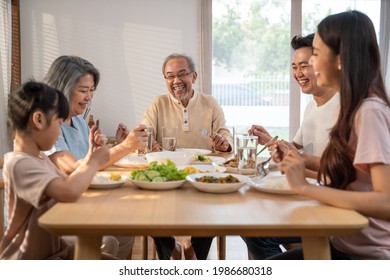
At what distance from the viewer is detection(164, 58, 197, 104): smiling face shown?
332 centimetres

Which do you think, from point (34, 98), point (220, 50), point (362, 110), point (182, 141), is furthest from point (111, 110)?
point (362, 110)

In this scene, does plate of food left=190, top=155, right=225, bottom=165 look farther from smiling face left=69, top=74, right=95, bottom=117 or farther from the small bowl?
smiling face left=69, top=74, right=95, bottom=117

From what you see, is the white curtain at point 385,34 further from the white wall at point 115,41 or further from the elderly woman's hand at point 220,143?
the elderly woman's hand at point 220,143

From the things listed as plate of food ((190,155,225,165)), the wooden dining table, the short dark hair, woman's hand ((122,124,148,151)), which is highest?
the short dark hair

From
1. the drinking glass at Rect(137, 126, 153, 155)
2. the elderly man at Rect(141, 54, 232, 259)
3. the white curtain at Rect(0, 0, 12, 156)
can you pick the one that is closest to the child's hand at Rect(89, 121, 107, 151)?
the drinking glass at Rect(137, 126, 153, 155)

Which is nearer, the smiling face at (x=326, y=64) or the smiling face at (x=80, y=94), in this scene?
the smiling face at (x=326, y=64)

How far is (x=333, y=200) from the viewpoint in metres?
1.33

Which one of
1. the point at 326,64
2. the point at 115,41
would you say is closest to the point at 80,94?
the point at 326,64

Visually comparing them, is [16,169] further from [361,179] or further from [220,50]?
[220,50]

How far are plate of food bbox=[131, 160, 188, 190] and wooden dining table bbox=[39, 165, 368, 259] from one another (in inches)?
3.4

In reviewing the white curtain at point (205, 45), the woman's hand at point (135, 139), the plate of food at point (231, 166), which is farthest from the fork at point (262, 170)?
the white curtain at point (205, 45)

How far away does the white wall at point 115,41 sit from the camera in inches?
200

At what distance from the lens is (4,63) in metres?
4.40

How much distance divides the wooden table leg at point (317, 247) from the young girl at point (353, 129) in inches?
5.2
